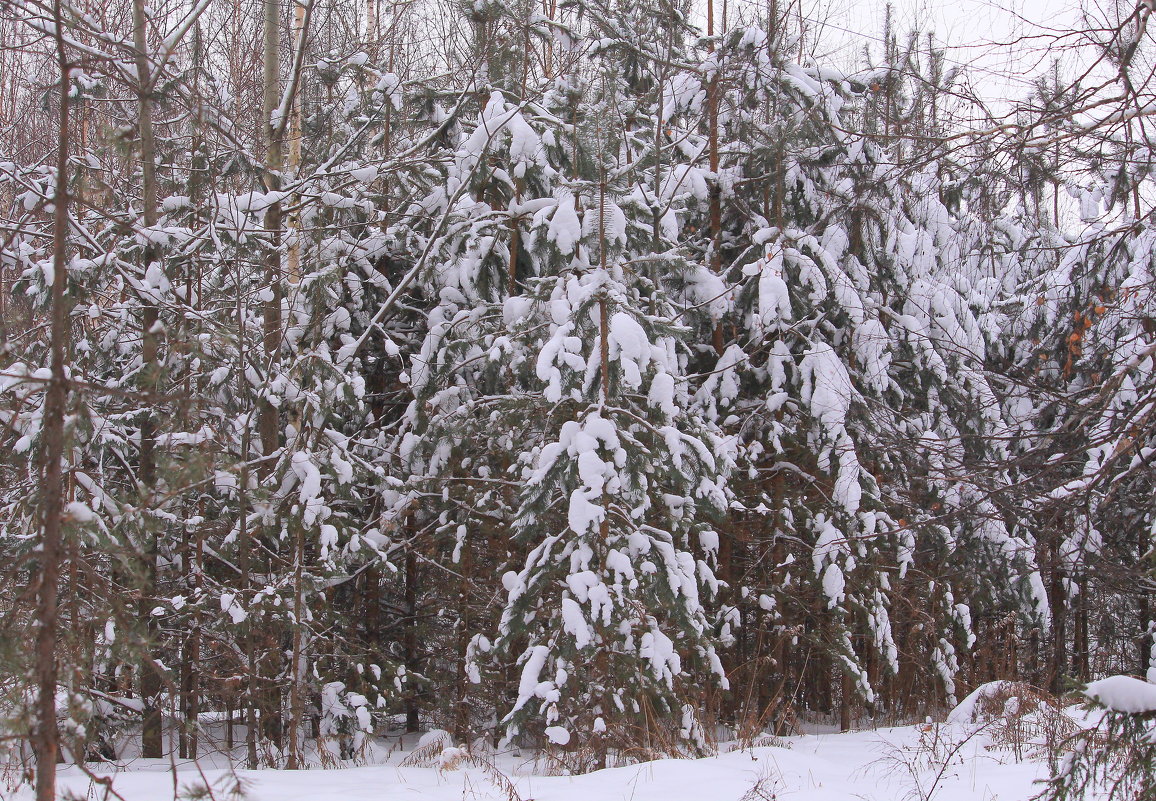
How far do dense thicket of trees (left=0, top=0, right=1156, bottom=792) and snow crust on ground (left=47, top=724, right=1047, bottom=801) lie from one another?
2.12 ft

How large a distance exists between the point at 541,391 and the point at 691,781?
12.4 feet

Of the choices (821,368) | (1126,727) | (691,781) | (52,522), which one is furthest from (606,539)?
(52,522)

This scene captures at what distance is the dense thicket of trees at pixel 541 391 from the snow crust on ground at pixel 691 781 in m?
0.65

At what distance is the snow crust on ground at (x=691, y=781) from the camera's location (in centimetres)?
528

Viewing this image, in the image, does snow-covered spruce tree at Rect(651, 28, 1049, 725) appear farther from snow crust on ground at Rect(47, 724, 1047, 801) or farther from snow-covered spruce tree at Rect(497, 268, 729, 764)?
snow crust on ground at Rect(47, 724, 1047, 801)

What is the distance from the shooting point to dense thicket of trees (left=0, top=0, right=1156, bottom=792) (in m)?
6.78

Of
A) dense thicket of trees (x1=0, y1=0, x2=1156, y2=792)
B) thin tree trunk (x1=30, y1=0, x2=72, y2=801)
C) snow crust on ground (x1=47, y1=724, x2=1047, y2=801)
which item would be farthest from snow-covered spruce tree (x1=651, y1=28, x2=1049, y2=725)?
thin tree trunk (x1=30, y1=0, x2=72, y2=801)

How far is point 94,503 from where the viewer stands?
7254 millimetres

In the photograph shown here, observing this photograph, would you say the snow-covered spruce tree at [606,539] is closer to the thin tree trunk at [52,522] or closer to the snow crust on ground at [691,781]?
the snow crust on ground at [691,781]

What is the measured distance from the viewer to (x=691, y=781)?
550 centimetres

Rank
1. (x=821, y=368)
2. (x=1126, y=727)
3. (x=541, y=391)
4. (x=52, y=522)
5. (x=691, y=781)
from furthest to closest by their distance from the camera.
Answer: (x=821, y=368)
(x=541, y=391)
(x=691, y=781)
(x=1126, y=727)
(x=52, y=522)

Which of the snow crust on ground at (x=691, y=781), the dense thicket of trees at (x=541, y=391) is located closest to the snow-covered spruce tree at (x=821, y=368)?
the dense thicket of trees at (x=541, y=391)

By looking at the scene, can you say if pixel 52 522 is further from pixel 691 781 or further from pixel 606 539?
pixel 606 539

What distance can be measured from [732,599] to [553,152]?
512 centimetres
